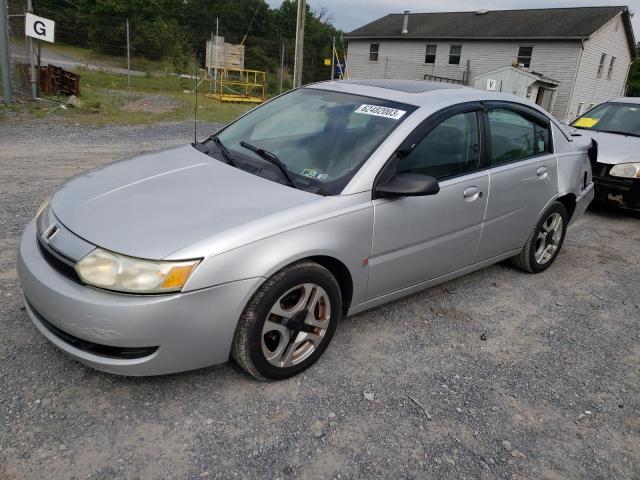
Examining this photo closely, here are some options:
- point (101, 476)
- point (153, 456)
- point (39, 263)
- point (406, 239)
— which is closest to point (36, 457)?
point (101, 476)

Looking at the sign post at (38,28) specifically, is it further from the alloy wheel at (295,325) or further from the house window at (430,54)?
the house window at (430,54)

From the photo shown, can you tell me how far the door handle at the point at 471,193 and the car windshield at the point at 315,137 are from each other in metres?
0.68

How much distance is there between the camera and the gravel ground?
2326mm

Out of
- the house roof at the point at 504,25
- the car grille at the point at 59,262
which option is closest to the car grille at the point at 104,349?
the car grille at the point at 59,262

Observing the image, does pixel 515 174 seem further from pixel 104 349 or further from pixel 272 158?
pixel 104 349

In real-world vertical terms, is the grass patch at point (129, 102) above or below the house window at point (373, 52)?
below

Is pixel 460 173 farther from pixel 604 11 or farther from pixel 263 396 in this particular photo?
pixel 604 11

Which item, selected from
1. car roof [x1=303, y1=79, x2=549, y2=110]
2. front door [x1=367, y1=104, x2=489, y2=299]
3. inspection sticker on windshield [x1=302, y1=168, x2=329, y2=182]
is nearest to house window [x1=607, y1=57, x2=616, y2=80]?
car roof [x1=303, y1=79, x2=549, y2=110]

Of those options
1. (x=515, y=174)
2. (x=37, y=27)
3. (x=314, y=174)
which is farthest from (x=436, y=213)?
(x=37, y=27)

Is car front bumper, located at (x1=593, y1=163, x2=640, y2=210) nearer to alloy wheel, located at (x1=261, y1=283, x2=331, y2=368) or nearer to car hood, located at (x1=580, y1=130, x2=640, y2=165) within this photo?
car hood, located at (x1=580, y1=130, x2=640, y2=165)

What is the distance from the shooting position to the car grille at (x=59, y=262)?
2.45 metres

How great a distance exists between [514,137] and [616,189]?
3.26m

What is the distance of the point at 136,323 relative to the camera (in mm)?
2312

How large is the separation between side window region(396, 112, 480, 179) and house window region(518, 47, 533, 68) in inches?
1122
